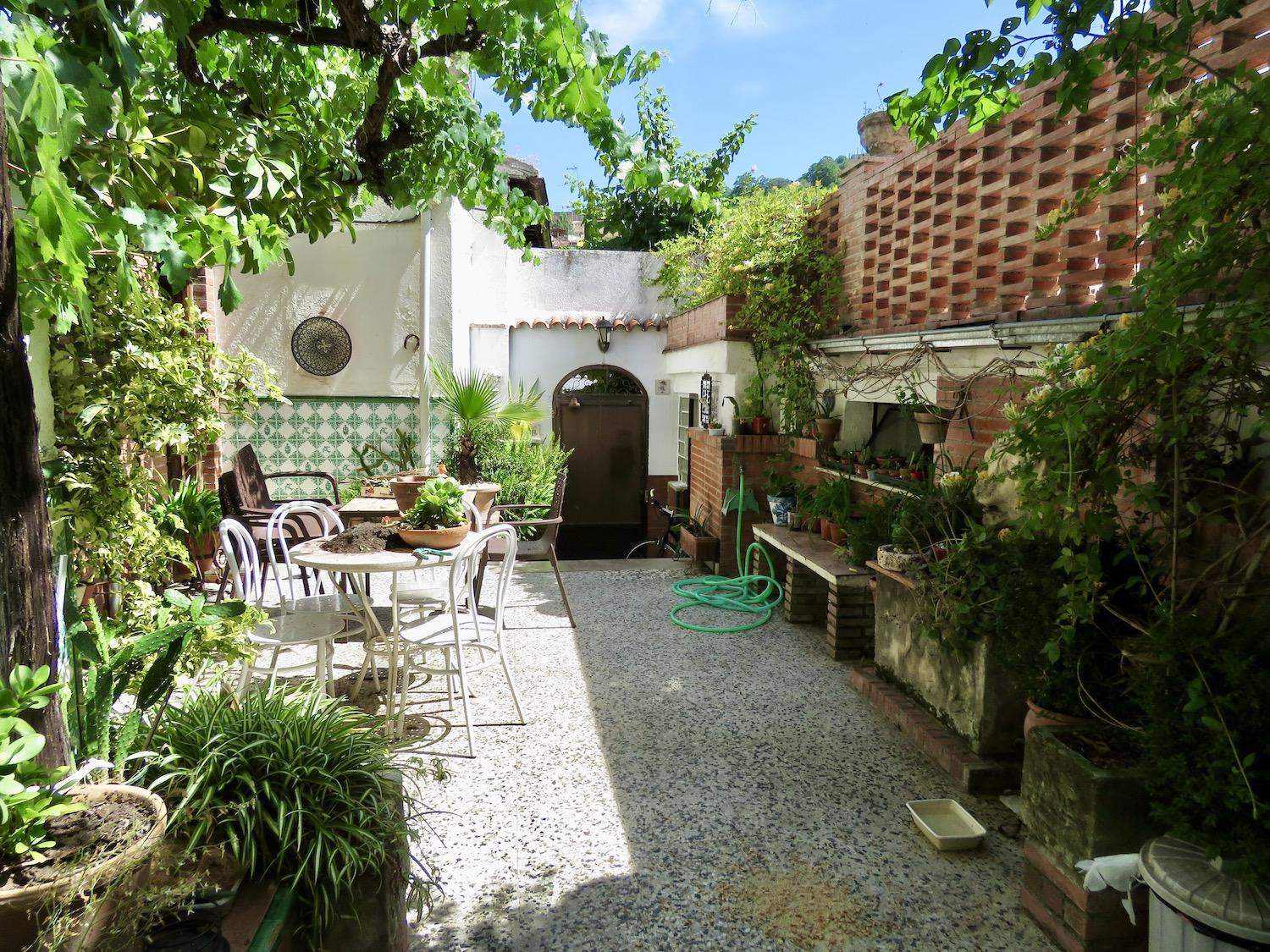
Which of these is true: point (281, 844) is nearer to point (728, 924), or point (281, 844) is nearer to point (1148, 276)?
point (728, 924)

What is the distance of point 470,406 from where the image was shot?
8.03 metres

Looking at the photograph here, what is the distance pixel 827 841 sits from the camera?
2.93m

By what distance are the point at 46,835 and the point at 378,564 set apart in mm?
1835

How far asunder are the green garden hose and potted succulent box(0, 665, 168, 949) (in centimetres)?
406

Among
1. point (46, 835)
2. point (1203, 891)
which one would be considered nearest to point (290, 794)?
point (46, 835)

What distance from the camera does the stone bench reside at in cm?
487

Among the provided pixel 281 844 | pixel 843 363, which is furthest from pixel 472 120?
pixel 281 844

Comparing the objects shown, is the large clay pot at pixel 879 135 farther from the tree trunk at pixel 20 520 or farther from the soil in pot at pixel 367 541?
the tree trunk at pixel 20 520

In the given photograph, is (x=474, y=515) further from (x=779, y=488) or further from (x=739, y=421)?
(x=739, y=421)

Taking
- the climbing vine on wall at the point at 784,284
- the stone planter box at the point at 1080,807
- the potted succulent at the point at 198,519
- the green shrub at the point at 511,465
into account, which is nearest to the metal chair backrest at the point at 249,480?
the potted succulent at the point at 198,519

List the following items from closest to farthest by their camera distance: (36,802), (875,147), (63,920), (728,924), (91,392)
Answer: (63,920) < (36,802) < (728,924) < (91,392) < (875,147)

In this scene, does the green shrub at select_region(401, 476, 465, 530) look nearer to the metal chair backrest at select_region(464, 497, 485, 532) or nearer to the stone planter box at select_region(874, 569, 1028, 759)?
the metal chair backrest at select_region(464, 497, 485, 532)

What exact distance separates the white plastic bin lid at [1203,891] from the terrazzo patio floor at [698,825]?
55 centimetres

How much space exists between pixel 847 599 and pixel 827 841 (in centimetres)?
213
